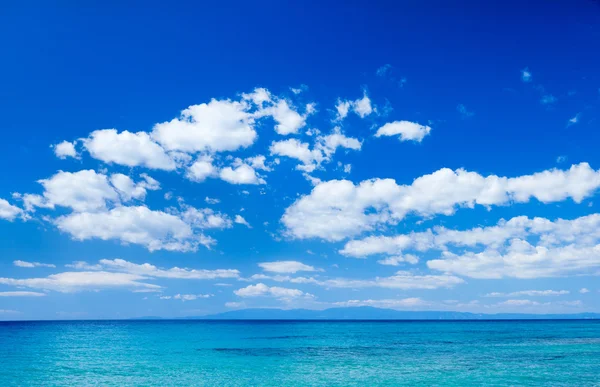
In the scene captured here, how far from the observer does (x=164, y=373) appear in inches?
1375

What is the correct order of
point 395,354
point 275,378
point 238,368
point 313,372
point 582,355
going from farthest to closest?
point 395,354 < point 582,355 < point 238,368 < point 313,372 < point 275,378

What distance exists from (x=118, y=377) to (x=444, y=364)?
25310 mm

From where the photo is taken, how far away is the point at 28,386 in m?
29.9

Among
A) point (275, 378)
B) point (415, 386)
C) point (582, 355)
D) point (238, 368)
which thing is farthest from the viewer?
point (582, 355)

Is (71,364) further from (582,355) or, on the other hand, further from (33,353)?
(582,355)

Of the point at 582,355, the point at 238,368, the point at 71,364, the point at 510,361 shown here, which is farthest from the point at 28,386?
the point at 582,355

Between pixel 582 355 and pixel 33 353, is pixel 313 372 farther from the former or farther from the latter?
pixel 33 353

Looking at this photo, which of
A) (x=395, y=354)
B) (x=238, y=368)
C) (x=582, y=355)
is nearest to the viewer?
(x=238, y=368)

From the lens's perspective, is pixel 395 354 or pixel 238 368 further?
pixel 395 354

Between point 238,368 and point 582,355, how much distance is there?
32.7 m

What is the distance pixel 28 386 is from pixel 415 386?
24.4 metres

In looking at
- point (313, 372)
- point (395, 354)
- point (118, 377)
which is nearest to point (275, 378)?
point (313, 372)

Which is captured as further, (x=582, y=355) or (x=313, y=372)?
(x=582, y=355)

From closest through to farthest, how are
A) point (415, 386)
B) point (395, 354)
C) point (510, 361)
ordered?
point (415, 386) < point (510, 361) < point (395, 354)
